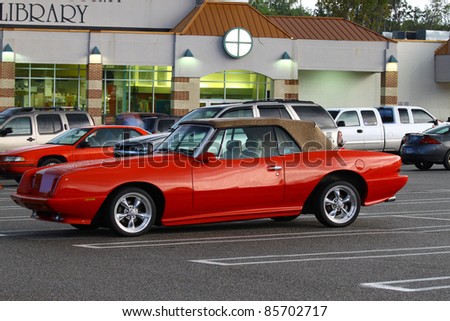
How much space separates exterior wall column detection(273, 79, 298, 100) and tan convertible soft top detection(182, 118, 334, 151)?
35.8 meters

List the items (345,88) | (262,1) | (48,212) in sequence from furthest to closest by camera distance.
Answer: (262,1)
(345,88)
(48,212)

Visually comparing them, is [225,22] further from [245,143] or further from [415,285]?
[415,285]

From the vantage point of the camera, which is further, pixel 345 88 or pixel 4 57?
pixel 345 88

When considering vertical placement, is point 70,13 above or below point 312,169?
above

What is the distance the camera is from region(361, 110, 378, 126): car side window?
117 ft

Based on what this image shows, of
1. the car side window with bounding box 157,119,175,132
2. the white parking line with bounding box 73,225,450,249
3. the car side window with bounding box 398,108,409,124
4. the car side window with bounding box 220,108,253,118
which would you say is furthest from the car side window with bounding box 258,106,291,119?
the car side window with bounding box 398,108,409,124

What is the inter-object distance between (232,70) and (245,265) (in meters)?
40.2

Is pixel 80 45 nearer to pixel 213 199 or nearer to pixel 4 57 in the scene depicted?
pixel 4 57

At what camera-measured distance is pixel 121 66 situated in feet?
164

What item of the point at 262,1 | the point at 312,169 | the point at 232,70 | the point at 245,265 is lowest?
the point at 245,265

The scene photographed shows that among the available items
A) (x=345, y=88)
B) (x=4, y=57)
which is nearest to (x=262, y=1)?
(x=345, y=88)

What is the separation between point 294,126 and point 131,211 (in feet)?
8.85

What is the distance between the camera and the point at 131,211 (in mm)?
13070

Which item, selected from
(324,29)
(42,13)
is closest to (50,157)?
(42,13)
